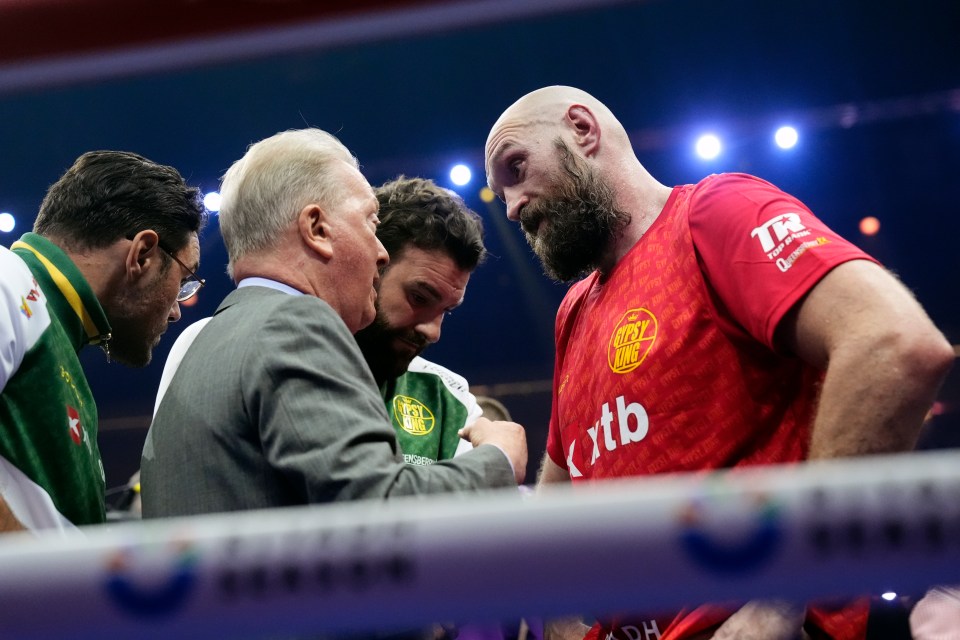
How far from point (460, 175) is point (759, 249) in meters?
4.29

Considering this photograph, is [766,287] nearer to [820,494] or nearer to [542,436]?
[820,494]

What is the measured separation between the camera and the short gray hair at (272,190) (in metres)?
1.35

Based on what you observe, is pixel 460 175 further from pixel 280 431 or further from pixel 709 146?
pixel 280 431

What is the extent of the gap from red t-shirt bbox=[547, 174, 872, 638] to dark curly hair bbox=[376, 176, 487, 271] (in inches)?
25.4

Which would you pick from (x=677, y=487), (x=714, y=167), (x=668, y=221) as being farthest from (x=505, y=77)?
(x=677, y=487)

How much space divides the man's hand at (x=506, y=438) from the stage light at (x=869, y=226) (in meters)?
5.01

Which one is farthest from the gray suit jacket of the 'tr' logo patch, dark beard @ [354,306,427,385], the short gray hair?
dark beard @ [354,306,427,385]

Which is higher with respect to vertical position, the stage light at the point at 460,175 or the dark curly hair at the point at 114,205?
the stage light at the point at 460,175

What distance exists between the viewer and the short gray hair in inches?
53.1

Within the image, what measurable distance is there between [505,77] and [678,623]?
4.03 metres

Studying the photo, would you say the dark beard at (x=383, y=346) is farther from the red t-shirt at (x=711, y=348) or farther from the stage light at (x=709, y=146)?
the stage light at (x=709, y=146)

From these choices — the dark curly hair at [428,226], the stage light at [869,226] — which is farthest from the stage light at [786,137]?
the dark curly hair at [428,226]

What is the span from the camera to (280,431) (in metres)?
1.02

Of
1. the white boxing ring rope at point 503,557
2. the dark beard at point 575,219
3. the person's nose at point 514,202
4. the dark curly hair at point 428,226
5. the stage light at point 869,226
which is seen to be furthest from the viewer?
the stage light at point 869,226
